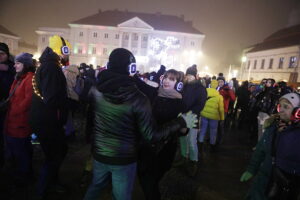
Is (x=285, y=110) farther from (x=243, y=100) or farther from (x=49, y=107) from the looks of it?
(x=243, y=100)

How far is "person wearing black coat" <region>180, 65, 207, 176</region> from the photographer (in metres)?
4.73

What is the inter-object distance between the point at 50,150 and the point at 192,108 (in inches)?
117

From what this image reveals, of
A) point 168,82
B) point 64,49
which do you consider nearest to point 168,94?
point 168,82

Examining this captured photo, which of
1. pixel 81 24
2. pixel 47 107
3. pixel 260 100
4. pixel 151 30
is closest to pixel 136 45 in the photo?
pixel 151 30

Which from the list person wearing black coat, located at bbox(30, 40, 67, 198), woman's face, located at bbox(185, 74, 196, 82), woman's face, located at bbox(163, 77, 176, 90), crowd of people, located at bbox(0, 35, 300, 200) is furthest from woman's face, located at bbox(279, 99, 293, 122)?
person wearing black coat, located at bbox(30, 40, 67, 198)

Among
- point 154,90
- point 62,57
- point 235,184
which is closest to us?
point 154,90

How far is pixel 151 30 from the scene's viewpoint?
189 ft

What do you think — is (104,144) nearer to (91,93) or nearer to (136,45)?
(91,93)

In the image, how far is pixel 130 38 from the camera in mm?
58250

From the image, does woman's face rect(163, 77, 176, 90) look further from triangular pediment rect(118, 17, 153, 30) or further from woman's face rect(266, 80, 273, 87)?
triangular pediment rect(118, 17, 153, 30)

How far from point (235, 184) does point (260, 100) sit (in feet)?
12.0

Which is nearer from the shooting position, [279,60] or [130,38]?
[279,60]

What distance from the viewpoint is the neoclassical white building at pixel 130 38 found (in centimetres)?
5778

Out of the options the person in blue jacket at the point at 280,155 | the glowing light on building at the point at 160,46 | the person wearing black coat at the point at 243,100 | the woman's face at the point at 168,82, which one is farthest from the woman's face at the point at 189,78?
the glowing light on building at the point at 160,46
